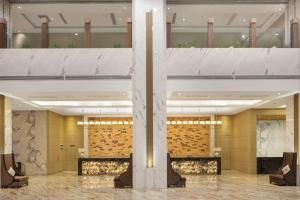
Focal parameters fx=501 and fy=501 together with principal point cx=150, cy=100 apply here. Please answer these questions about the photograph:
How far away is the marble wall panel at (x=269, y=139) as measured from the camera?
2197 centimetres

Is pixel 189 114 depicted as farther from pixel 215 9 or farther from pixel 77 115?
pixel 215 9

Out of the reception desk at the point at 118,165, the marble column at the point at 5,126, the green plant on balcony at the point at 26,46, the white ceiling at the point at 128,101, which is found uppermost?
the green plant on balcony at the point at 26,46

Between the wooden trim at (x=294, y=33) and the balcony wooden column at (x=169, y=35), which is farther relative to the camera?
the wooden trim at (x=294, y=33)

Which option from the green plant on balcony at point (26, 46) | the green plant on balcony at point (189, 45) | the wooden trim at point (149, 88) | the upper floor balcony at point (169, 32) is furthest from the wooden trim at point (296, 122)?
the green plant on balcony at point (26, 46)

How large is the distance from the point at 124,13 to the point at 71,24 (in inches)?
72.0

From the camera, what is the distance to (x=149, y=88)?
46.3ft

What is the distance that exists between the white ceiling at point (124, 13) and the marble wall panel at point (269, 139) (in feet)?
19.6

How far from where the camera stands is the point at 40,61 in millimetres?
14312

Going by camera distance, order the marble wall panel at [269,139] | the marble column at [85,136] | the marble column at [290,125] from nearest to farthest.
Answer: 1. the marble column at [290,125]
2. the marble wall panel at [269,139]
3. the marble column at [85,136]

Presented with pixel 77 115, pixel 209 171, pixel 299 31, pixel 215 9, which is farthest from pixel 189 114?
pixel 299 31

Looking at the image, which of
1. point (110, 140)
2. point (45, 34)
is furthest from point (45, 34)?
point (110, 140)

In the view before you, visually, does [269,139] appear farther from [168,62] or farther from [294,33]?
[168,62]

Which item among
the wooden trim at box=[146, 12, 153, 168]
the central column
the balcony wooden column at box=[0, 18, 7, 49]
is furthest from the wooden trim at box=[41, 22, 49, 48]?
the wooden trim at box=[146, 12, 153, 168]

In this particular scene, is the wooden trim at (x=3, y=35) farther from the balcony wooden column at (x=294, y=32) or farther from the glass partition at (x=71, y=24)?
the balcony wooden column at (x=294, y=32)
